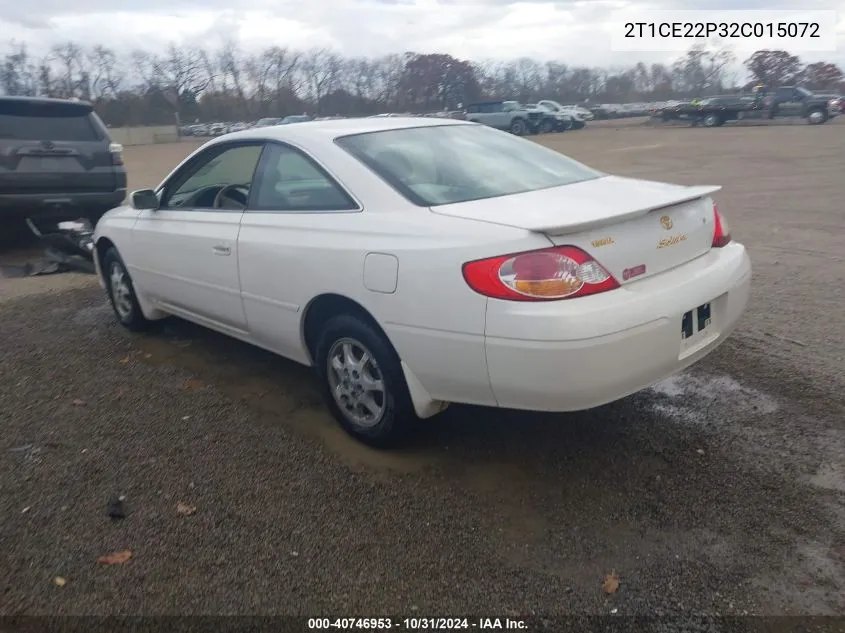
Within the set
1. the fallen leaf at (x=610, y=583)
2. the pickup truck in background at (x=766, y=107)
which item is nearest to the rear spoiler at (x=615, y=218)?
the fallen leaf at (x=610, y=583)

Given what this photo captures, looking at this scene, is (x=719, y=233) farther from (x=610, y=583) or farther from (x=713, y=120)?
(x=713, y=120)

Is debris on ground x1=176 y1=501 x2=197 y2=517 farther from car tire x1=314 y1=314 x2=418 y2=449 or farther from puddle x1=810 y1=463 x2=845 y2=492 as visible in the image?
puddle x1=810 y1=463 x2=845 y2=492

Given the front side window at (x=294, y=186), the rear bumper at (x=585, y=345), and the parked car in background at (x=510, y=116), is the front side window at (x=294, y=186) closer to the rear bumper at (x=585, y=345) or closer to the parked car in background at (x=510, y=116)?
the rear bumper at (x=585, y=345)

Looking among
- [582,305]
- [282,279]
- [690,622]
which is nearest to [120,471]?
[282,279]

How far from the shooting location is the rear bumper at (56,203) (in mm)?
8352

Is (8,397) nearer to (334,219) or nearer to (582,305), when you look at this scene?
(334,219)

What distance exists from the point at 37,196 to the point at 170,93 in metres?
73.0

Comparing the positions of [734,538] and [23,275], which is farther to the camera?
[23,275]

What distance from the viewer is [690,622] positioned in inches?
95.0

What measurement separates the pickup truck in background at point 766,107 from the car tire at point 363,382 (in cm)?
3358

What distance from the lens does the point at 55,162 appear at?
862 cm

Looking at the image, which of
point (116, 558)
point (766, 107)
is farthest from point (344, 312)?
point (766, 107)

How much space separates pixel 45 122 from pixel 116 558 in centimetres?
737

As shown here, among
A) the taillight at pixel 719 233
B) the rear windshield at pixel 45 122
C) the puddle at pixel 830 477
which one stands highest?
the rear windshield at pixel 45 122
